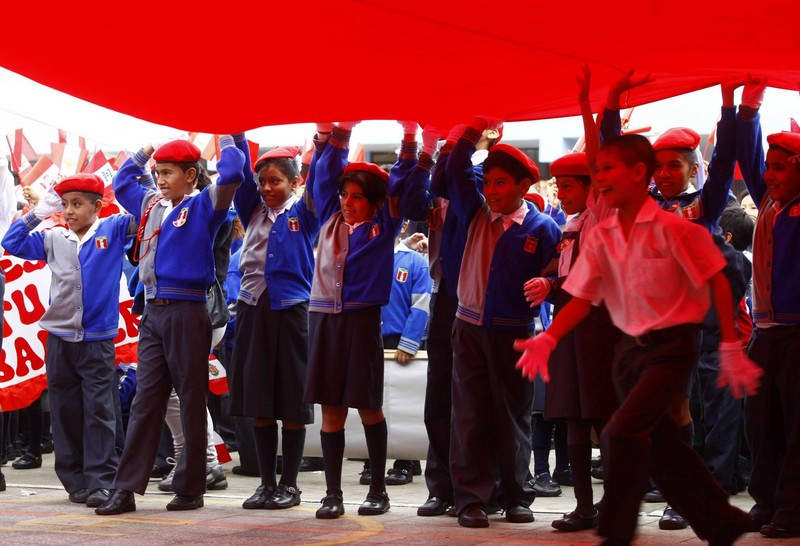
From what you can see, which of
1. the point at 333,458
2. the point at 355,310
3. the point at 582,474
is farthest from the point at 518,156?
the point at 333,458

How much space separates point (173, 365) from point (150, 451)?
1.60 ft

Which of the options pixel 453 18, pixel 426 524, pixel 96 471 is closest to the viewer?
pixel 453 18

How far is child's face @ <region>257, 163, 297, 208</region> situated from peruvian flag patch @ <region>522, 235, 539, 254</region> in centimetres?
156

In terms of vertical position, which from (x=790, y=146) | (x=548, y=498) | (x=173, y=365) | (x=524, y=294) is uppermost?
(x=790, y=146)

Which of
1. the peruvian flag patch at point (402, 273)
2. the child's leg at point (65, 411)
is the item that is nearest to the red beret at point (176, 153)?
the child's leg at point (65, 411)

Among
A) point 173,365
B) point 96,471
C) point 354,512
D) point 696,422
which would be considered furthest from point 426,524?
point 696,422

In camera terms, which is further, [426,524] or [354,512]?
[354,512]

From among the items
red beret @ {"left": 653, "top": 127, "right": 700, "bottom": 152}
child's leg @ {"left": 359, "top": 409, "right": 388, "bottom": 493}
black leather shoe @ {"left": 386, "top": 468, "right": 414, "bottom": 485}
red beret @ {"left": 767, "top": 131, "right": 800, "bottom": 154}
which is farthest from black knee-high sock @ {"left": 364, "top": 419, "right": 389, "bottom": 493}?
red beret @ {"left": 767, "top": 131, "right": 800, "bottom": 154}

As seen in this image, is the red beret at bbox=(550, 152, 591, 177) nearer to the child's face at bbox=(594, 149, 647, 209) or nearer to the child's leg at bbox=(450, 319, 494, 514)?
the child's leg at bbox=(450, 319, 494, 514)

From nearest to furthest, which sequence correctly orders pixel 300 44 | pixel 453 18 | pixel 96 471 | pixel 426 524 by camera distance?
pixel 453 18 < pixel 300 44 < pixel 426 524 < pixel 96 471

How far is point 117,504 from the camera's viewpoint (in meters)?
6.37

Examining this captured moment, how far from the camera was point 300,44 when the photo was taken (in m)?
5.26

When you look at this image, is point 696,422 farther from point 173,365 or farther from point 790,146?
point 173,365

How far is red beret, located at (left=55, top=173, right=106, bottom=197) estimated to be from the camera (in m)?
7.27
